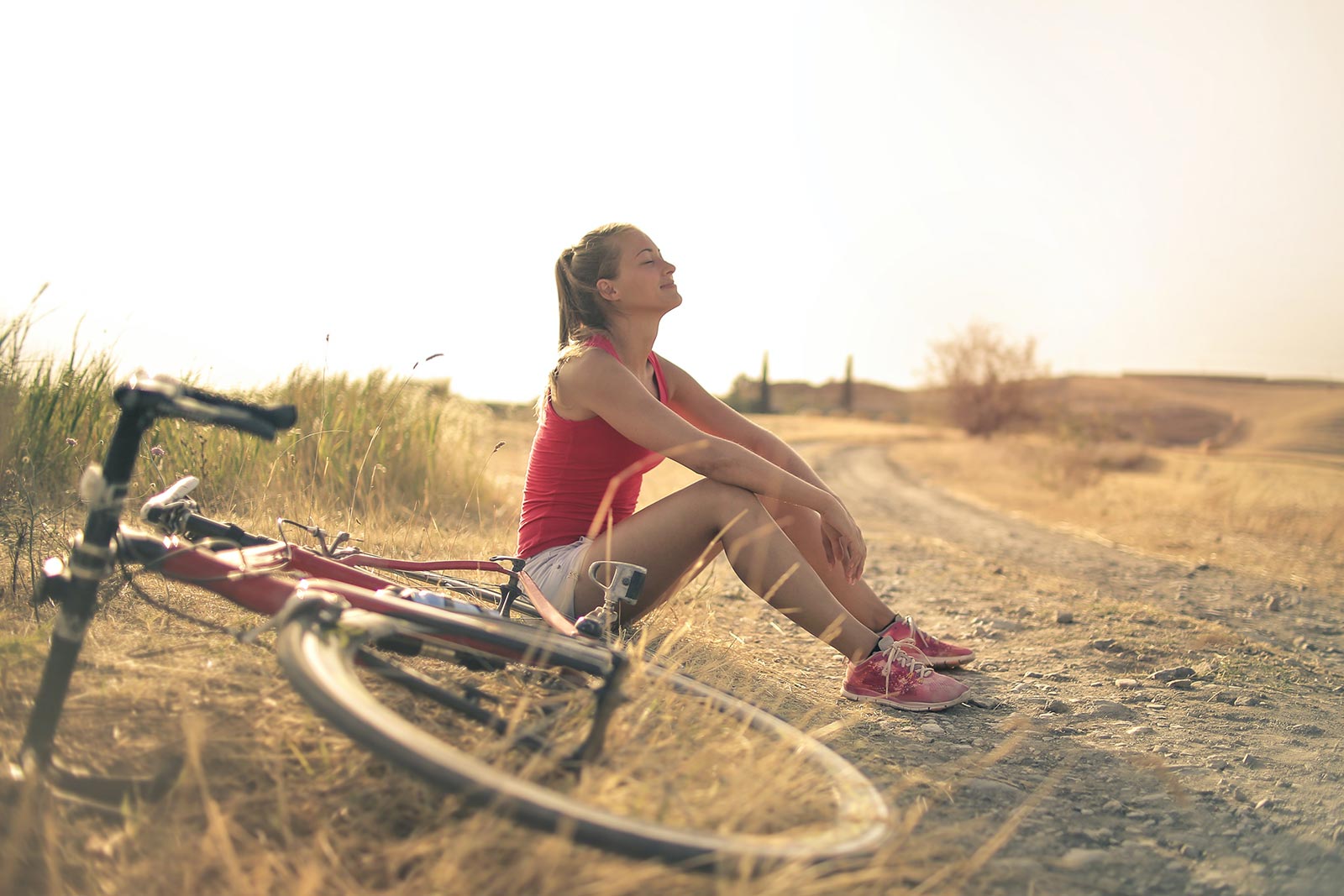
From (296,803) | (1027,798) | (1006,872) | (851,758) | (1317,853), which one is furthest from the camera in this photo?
(851,758)

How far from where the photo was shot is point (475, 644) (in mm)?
1985

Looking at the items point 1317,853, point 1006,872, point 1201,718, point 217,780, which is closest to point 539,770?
point 217,780

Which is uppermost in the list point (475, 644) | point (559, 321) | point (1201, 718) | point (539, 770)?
point (559, 321)

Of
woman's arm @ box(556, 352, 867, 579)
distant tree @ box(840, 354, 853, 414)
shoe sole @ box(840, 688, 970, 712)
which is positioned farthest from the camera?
distant tree @ box(840, 354, 853, 414)

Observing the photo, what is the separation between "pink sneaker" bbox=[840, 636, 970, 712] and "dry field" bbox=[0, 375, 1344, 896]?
0.20 feet

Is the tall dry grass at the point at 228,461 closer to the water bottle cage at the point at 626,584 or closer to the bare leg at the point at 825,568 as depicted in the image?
the water bottle cage at the point at 626,584

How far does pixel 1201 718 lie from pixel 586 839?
9.14 feet

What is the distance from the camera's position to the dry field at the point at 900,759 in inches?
59.9

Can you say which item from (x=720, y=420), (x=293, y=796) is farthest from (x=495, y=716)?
(x=720, y=420)

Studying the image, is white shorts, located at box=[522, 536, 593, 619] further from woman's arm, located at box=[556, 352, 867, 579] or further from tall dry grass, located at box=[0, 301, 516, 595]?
tall dry grass, located at box=[0, 301, 516, 595]

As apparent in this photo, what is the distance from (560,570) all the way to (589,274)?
1089 mm

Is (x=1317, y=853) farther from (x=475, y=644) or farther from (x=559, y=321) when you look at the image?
(x=559, y=321)

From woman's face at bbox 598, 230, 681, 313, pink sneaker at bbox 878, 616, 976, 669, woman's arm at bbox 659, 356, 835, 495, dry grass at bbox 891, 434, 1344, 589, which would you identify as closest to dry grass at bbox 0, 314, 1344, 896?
pink sneaker at bbox 878, 616, 976, 669

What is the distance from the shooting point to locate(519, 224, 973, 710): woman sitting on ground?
286cm
